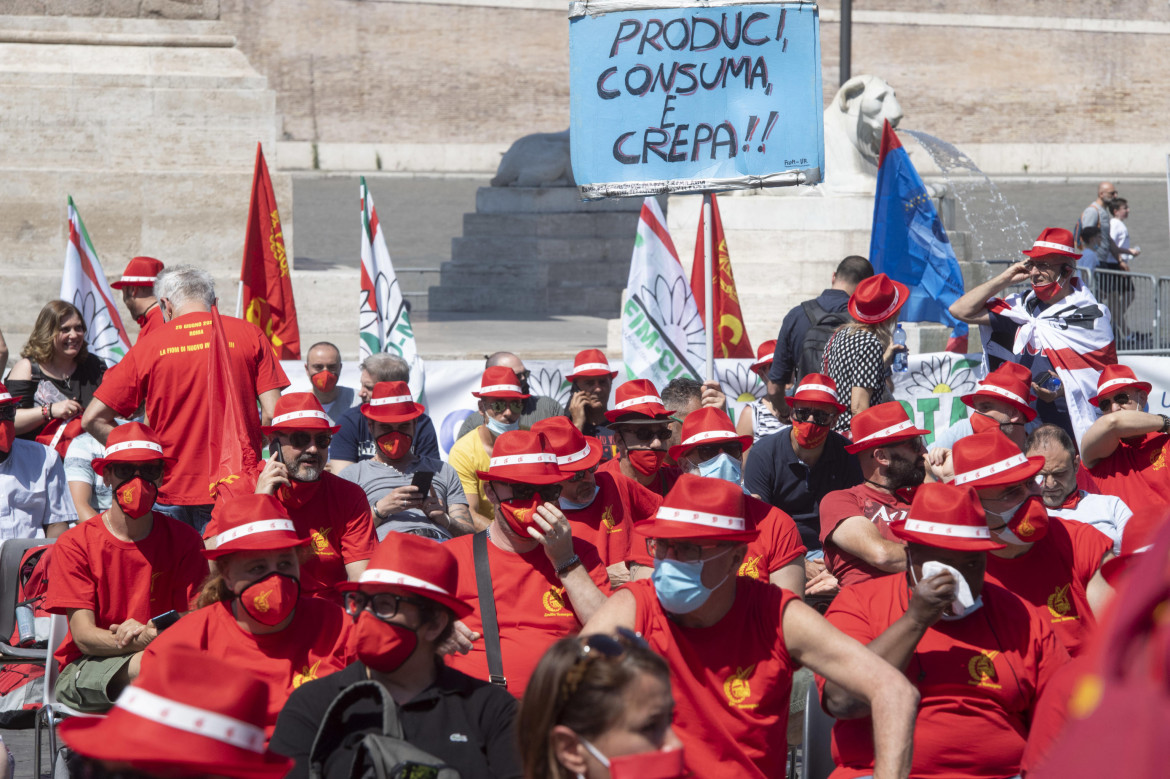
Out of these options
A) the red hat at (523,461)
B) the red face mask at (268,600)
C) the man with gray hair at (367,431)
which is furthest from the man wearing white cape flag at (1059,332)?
the red face mask at (268,600)

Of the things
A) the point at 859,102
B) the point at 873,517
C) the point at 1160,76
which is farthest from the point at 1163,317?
the point at 1160,76

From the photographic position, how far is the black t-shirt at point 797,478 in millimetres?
6016

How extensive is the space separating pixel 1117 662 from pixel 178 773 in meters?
1.46

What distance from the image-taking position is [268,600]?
12.6 feet

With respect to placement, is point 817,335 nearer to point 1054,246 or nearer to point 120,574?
point 1054,246

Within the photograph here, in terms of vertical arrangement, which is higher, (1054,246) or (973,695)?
(1054,246)

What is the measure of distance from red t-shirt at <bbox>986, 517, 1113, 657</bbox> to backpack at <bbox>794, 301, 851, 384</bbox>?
114 inches

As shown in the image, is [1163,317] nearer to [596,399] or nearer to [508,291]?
[508,291]

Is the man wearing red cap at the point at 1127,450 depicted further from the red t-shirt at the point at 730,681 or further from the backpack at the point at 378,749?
the backpack at the point at 378,749

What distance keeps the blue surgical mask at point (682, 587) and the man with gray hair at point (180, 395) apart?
2.84 meters

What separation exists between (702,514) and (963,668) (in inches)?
29.9

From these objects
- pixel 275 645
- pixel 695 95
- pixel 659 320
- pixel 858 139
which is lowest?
pixel 275 645

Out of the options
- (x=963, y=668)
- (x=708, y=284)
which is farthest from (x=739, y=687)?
(x=708, y=284)

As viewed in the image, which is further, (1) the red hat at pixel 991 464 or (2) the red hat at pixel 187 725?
(1) the red hat at pixel 991 464
